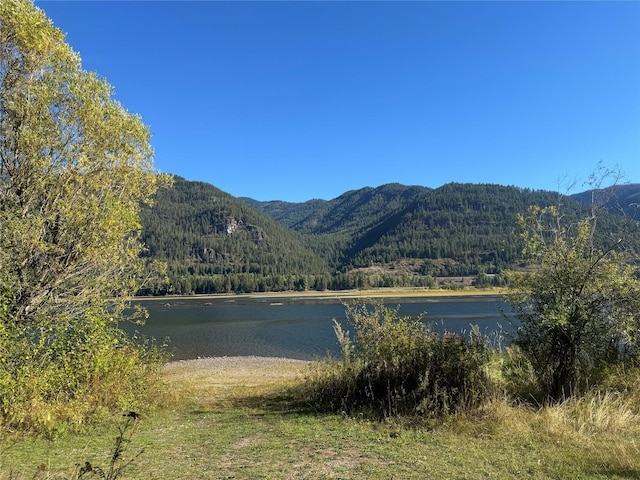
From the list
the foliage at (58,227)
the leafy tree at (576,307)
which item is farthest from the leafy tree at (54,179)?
the leafy tree at (576,307)

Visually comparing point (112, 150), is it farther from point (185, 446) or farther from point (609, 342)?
point (609, 342)

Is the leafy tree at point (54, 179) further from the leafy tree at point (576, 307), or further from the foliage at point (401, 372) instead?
the leafy tree at point (576, 307)

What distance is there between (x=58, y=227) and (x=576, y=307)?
448 inches

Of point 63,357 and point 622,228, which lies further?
point 622,228

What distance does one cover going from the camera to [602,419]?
8141mm

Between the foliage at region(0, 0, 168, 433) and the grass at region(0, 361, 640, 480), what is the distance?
3.51 feet

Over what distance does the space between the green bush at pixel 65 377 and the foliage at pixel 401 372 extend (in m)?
4.59

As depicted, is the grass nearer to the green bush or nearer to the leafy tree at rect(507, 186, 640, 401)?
the green bush

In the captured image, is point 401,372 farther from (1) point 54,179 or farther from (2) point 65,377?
(1) point 54,179

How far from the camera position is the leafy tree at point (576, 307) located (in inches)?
380

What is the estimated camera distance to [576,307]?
9688 mm

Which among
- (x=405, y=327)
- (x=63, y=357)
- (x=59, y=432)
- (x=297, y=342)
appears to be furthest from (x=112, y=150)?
(x=297, y=342)

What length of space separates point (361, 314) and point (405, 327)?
128 cm

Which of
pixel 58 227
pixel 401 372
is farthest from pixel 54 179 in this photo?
pixel 401 372
